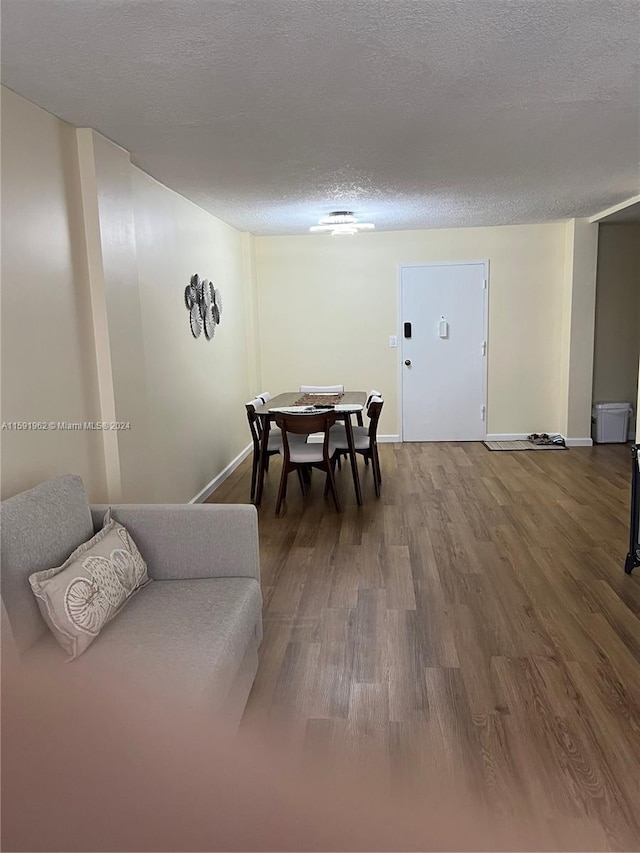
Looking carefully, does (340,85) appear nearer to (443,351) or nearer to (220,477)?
(220,477)

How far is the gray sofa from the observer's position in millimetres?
1809

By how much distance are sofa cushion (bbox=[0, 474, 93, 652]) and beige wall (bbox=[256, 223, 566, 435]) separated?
4685mm

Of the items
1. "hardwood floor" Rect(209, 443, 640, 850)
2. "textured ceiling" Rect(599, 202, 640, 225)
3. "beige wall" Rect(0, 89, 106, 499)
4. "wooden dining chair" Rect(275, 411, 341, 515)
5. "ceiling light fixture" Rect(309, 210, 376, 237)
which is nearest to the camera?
"hardwood floor" Rect(209, 443, 640, 850)

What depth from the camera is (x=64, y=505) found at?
85.4 inches

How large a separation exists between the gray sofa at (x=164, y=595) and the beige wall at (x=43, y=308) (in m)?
0.32

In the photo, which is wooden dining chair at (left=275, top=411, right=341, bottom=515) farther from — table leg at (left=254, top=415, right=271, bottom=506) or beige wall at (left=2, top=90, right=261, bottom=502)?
beige wall at (left=2, top=90, right=261, bottom=502)

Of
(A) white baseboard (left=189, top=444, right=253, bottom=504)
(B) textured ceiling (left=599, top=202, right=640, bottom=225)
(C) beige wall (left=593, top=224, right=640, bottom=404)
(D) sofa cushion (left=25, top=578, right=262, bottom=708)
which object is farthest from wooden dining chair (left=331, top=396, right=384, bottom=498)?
(C) beige wall (left=593, top=224, right=640, bottom=404)

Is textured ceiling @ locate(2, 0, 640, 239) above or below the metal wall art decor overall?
above

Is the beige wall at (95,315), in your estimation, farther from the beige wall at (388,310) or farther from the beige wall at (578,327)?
the beige wall at (578,327)

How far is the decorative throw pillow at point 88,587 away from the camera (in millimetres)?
1837

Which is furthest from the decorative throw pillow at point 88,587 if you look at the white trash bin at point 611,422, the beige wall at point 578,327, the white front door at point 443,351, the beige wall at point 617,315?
the beige wall at point 617,315

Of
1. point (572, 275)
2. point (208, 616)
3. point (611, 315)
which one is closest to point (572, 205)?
Result: point (572, 275)

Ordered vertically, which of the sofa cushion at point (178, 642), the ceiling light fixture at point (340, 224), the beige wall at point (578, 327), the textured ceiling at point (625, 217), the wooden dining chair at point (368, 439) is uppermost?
the textured ceiling at point (625, 217)

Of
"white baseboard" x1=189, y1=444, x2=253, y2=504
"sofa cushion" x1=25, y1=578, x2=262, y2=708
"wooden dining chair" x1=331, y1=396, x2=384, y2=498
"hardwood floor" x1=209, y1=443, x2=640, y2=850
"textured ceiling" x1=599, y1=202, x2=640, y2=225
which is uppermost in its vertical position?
"textured ceiling" x1=599, y1=202, x2=640, y2=225
